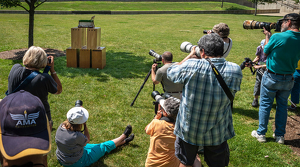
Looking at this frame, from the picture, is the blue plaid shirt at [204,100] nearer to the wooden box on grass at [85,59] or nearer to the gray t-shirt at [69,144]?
the gray t-shirt at [69,144]

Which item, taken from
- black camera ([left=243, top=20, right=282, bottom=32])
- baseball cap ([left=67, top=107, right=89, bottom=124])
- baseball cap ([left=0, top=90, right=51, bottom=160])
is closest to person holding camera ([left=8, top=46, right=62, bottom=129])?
baseball cap ([left=67, top=107, right=89, bottom=124])

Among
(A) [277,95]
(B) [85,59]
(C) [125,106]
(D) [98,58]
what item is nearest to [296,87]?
(A) [277,95]

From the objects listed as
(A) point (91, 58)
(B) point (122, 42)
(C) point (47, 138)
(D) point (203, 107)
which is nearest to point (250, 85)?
(A) point (91, 58)

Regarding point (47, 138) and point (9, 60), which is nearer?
point (47, 138)

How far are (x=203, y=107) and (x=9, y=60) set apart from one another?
8.95m

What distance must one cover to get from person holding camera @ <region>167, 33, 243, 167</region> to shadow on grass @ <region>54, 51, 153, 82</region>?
5.42 meters

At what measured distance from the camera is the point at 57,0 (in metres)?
51.4

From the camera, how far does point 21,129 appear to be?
204 centimetres

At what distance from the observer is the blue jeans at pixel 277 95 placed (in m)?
4.18

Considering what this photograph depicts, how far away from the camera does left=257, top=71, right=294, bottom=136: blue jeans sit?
13.7 feet

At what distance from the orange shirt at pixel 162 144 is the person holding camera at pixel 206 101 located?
0.42 metres

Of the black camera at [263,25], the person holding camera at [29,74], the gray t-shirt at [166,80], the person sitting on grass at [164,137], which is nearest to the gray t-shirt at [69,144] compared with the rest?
the person holding camera at [29,74]

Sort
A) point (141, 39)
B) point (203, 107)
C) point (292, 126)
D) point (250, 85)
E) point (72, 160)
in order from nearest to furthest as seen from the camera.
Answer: point (203, 107), point (72, 160), point (292, 126), point (250, 85), point (141, 39)

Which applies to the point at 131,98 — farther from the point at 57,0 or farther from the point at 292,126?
the point at 57,0
